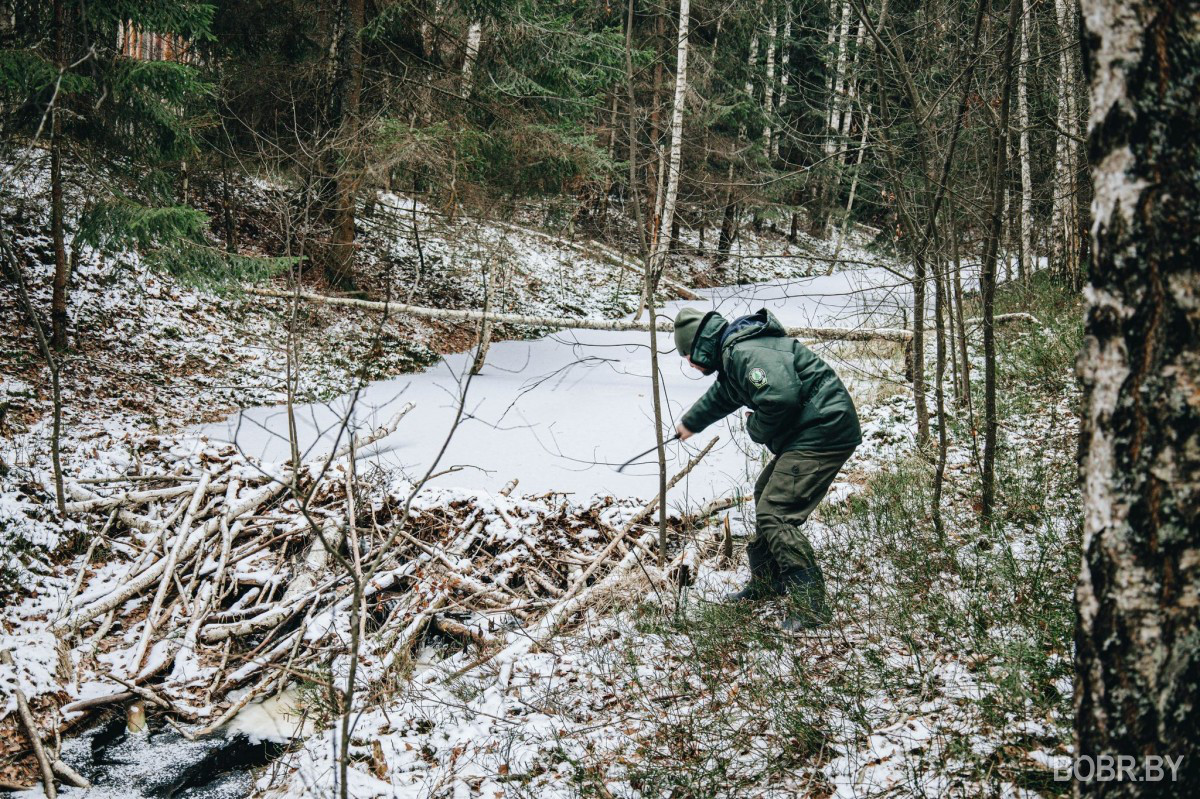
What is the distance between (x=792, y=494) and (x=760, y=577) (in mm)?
598

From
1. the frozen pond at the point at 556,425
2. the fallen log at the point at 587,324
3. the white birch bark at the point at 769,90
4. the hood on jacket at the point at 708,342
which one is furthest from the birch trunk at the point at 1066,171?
the white birch bark at the point at 769,90

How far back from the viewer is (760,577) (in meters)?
4.05

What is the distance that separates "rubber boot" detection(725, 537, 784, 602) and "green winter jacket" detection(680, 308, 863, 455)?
601 millimetres

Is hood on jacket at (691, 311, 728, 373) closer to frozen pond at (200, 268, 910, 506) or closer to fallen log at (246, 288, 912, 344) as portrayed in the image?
frozen pond at (200, 268, 910, 506)

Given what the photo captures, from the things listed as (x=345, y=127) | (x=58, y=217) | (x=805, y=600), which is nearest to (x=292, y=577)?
(x=805, y=600)

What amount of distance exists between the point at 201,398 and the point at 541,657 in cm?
618

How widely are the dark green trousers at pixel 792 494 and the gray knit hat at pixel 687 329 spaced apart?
2.78 ft

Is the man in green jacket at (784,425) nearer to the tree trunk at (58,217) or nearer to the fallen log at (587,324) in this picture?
the fallen log at (587,324)

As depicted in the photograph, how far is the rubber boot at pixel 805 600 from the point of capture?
351 centimetres

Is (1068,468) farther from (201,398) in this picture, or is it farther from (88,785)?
(201,398)

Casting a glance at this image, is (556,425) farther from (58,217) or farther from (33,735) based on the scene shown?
(58,217)

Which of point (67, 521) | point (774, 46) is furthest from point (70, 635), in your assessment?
point (774, 46)

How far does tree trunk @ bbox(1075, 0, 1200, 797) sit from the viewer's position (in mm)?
1320

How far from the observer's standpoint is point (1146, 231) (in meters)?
1.34
